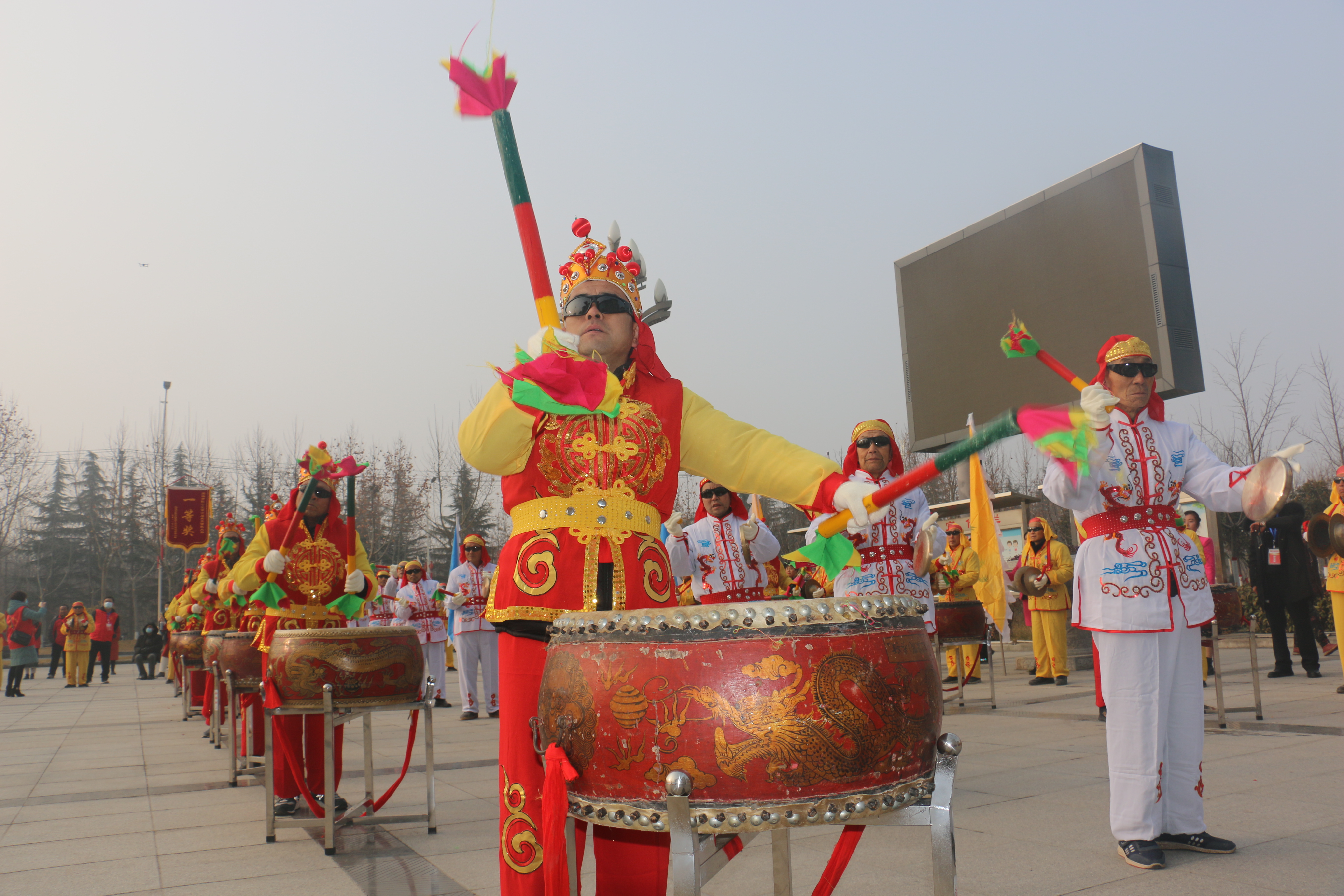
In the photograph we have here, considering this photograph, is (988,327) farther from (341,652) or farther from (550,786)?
(550,786)

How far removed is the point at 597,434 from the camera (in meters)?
2.50

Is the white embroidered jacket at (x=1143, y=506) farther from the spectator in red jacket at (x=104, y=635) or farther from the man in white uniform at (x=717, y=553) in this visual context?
the spectator in red jacket at (x=104, y=635)

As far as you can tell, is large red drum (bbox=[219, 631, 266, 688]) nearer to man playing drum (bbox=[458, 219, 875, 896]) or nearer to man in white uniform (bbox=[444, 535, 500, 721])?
man in white uniform (bbox=[444, 535, 500, 721])

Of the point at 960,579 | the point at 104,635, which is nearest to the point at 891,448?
the point at 960,579

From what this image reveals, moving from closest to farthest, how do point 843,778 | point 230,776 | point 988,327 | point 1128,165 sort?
point 843,778 → point 230,776 → point 1128,165 → point 988,327

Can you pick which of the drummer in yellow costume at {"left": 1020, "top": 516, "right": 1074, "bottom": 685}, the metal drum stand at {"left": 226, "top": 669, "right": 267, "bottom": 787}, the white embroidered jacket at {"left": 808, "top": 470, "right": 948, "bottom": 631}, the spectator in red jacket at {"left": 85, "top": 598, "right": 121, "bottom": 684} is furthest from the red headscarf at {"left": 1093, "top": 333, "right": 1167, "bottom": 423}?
the spectator in red jacket at {"left": 85, "top": 598, "right": 121, "bottom": 684}

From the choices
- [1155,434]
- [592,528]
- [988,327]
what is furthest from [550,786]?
[988,327]

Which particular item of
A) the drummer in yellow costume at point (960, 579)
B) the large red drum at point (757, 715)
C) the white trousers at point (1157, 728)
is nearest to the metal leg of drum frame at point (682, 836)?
the large red drum at point (757, 715)

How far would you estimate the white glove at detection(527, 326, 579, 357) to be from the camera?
2.51 m

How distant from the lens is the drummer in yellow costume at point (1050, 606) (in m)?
10.8

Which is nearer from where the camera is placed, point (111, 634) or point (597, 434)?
point (597, 434)

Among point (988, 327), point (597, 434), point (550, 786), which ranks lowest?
point (550, 786)

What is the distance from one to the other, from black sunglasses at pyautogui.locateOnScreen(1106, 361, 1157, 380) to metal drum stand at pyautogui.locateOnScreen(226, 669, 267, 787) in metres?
5.44

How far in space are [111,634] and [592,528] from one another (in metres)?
25.2
